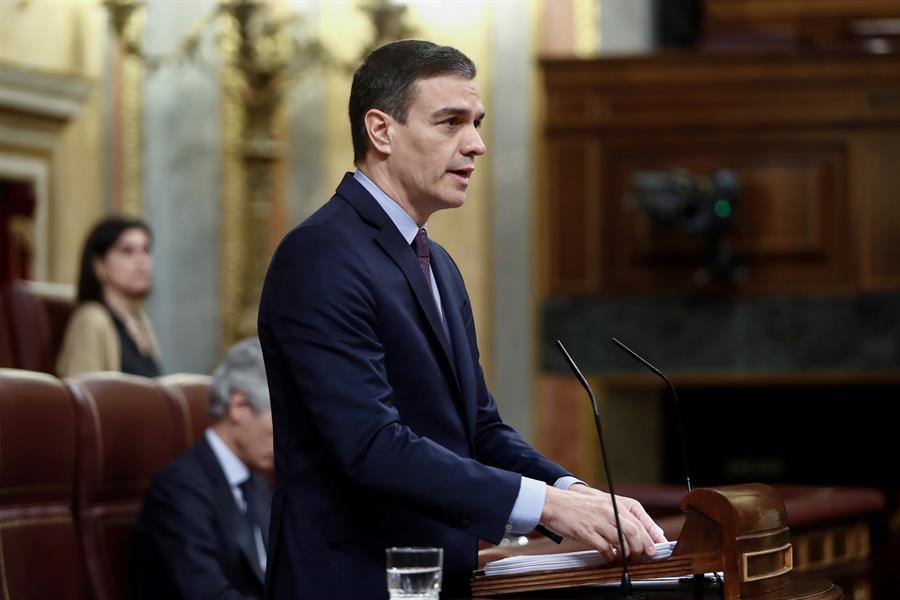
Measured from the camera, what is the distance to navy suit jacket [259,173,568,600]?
5.84 feet

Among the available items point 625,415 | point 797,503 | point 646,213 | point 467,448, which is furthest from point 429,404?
point 625,415

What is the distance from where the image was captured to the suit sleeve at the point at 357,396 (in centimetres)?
177

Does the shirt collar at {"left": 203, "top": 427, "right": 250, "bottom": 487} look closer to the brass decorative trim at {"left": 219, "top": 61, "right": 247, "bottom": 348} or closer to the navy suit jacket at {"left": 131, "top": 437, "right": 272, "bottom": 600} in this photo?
the navy suit jacket at {"left": 131, "top": 437, "right": 272, "bottom": 600}

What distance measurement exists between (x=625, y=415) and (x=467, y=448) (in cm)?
502

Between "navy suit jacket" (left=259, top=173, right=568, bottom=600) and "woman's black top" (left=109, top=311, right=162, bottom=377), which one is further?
"woman's black top" (left=109, top=311, right=162, bottom=377)

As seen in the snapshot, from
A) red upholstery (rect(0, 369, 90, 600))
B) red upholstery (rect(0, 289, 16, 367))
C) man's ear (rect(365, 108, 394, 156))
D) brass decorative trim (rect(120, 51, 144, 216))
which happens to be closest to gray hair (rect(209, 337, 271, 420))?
red upholstery (rect(0, 369, 90, 600))

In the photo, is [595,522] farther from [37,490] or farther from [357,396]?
[37,490]

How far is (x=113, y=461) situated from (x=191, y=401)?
43cm

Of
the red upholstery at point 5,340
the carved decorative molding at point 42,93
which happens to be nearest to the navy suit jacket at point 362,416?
the red upholstery at point 5,340

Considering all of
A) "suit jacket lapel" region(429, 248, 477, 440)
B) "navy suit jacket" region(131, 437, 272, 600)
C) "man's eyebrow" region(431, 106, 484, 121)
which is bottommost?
"navy suit jacket" region(131, 437, 272, 600)

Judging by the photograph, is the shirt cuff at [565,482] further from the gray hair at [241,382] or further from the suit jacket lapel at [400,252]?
the gray hair at [241,382]

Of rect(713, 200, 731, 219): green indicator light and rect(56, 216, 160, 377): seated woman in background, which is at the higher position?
rect(713, 200, 731, 219): green indicator light

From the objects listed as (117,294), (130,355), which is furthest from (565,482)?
(117,294)

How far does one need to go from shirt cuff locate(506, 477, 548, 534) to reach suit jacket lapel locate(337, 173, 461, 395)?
17 cm
